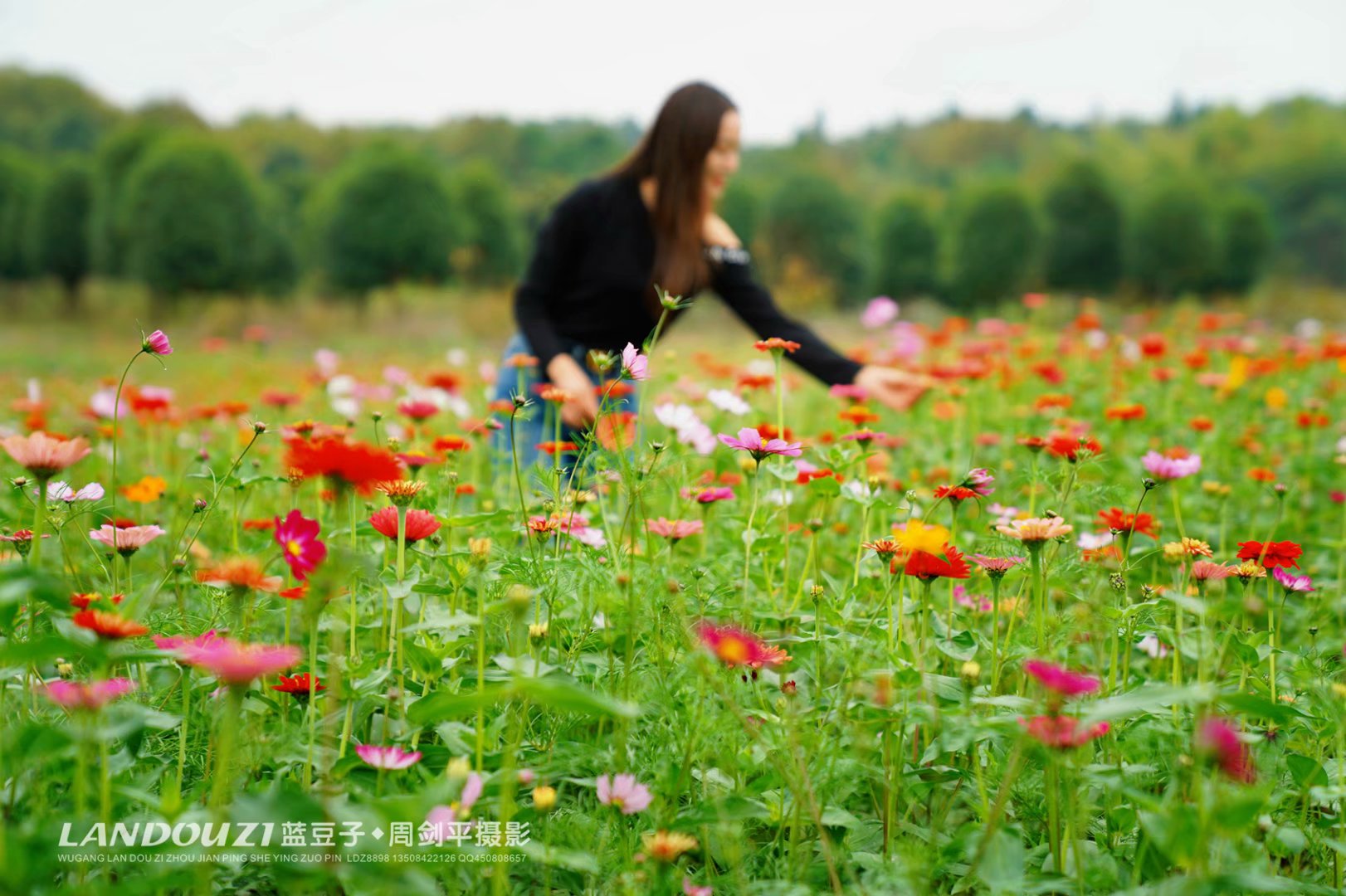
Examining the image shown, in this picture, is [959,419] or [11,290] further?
[11,290]

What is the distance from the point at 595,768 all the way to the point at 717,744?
0.58 ft

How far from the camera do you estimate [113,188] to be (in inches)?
773

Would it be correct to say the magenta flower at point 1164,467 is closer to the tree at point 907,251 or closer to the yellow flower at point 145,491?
the yellow flower at point 145,491

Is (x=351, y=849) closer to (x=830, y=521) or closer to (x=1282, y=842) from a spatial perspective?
(x=1282, y=842)

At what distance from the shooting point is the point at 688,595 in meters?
1.26

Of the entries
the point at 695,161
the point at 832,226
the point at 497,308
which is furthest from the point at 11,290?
the point at 695,161

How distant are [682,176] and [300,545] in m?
1.95

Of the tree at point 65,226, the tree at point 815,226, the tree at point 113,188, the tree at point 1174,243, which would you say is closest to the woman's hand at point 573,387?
the tree at point 113,188

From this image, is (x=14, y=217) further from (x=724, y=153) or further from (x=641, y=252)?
(x=724, y=153)

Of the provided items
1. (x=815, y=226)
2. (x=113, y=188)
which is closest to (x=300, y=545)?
(x=815, y=226)

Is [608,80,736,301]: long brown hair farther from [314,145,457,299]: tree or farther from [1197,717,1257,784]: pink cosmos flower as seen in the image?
[314,145,457,299]: tree

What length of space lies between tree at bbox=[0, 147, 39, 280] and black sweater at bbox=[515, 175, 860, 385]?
72.6 ft

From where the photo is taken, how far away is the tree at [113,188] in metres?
18.3

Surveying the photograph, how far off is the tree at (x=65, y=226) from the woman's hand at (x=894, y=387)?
21.9m
